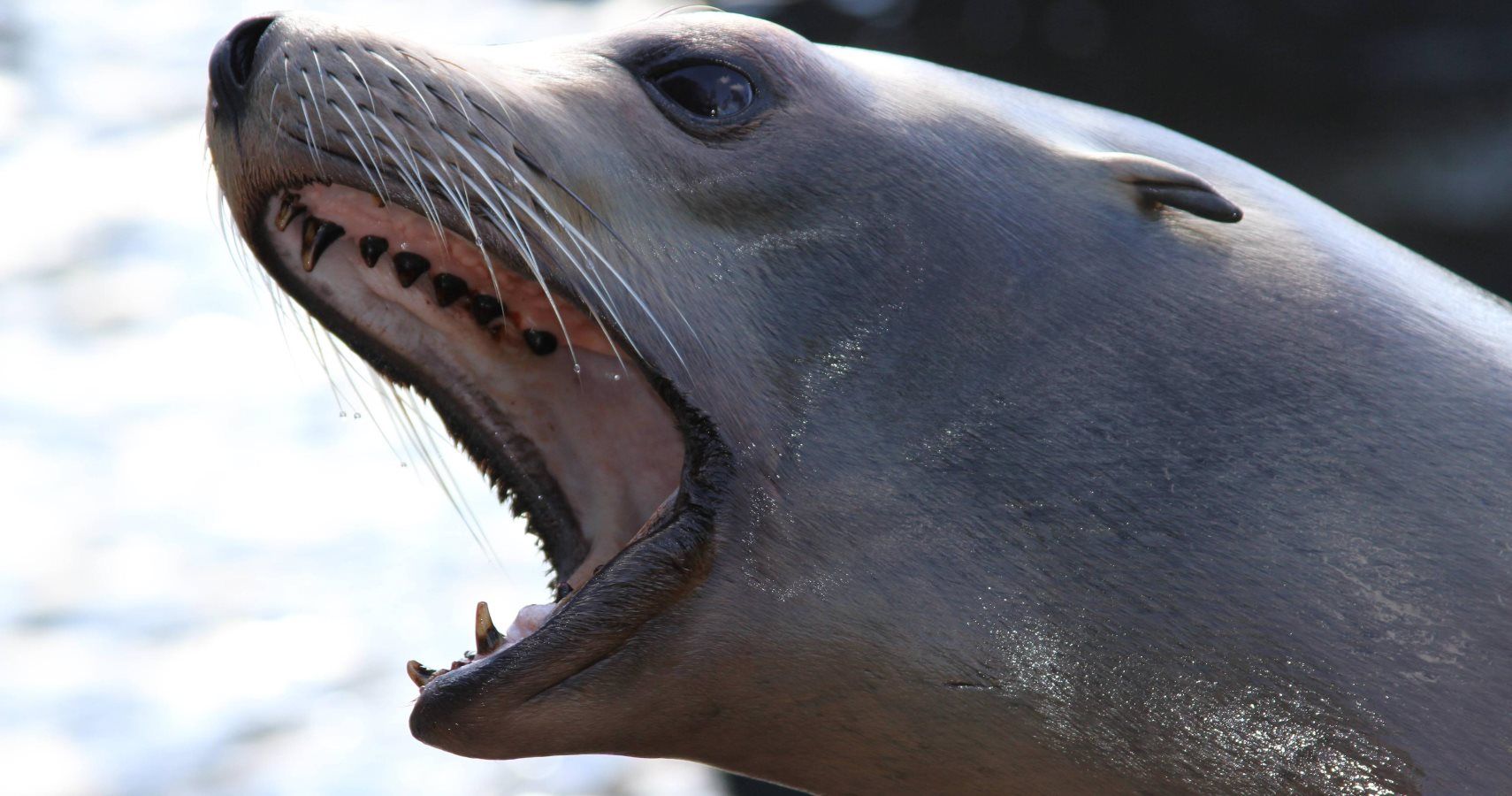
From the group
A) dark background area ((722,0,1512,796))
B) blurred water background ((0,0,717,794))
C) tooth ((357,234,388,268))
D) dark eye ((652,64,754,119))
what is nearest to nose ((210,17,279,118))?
tooth ((357,234,388,268))

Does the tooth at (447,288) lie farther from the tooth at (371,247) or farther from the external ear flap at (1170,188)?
the external ear flap at (1170,188)

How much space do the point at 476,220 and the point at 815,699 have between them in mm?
726

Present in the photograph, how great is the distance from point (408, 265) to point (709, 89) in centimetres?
51

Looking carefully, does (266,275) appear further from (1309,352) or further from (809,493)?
(1309,352)

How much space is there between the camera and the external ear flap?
2359 millimetres

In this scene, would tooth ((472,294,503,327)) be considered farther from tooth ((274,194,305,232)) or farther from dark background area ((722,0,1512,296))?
dark background area ((722,0,1512,296))

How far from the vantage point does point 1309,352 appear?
2.27m

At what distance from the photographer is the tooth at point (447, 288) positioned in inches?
100

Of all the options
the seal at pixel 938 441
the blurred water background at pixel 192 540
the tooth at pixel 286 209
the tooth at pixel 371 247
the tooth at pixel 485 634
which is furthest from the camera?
the blurred water background at pixel 192 540

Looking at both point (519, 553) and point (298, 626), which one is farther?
point (519, 553)

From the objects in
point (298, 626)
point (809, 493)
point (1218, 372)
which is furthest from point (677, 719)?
point (298, 626)

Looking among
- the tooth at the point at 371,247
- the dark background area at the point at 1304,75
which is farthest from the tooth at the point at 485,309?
the dark background area at the point at 1304,75

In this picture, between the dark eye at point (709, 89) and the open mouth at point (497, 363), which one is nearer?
the dark eye at point (709, 89)

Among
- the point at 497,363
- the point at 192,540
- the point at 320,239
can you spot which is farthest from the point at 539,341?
the point at 192,540
